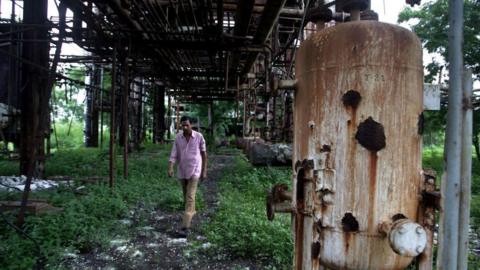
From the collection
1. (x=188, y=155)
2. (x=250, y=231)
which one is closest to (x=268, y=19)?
(x=188, y=155)

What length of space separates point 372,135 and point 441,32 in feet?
38.2

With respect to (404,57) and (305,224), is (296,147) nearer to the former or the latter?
(305,224)

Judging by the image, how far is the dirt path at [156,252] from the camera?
4188 mm

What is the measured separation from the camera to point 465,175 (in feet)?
4.78

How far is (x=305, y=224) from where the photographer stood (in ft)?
6.06

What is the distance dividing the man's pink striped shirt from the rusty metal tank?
3.94m

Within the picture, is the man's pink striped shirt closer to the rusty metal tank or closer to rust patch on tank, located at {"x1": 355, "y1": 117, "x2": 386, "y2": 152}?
the rusty metal tank

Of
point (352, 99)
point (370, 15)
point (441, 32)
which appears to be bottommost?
point (352, 99)

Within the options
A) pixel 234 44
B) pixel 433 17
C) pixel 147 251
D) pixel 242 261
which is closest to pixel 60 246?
pixel 147 251

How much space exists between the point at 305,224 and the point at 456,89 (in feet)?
2.85

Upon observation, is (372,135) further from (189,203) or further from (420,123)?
(189,203)

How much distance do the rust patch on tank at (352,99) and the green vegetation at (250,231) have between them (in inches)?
105

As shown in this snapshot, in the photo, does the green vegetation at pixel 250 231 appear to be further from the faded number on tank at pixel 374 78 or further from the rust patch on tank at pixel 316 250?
the faded number on tank at pixel 374 78

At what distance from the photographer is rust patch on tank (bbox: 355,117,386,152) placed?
1.70 m
